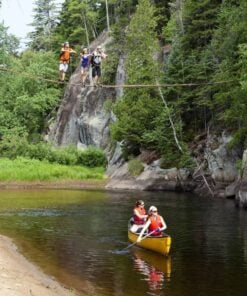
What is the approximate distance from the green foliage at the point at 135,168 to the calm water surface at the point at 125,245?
12.5m

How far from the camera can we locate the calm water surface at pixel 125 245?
48.0 ft

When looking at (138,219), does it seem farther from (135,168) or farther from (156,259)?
(135,168)

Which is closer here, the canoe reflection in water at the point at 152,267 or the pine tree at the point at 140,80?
the canoe reflection in water at the point at 152,267

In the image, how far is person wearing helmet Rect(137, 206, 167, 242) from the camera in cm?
1967

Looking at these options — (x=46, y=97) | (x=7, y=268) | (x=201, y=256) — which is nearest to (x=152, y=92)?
(x=46, y=97)

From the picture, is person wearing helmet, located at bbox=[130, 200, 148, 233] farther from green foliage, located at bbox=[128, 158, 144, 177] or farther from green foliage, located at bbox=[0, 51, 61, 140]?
green foliage, located at bbox=[0, 51, 61, 140]

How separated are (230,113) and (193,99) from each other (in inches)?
452

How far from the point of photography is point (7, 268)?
14.5m

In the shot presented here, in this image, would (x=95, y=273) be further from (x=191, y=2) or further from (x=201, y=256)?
(x=191, y=2)

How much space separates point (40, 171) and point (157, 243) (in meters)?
34.7

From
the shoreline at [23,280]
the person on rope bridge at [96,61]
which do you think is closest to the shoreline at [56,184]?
the person on rope bridge at [96,61]

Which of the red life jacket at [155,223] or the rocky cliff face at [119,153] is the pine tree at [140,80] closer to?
the rocky cliff face at [119,153]

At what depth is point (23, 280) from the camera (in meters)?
13.1

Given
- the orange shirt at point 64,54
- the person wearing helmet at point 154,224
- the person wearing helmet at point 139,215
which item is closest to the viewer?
the person wearing helmet at point 154,224
